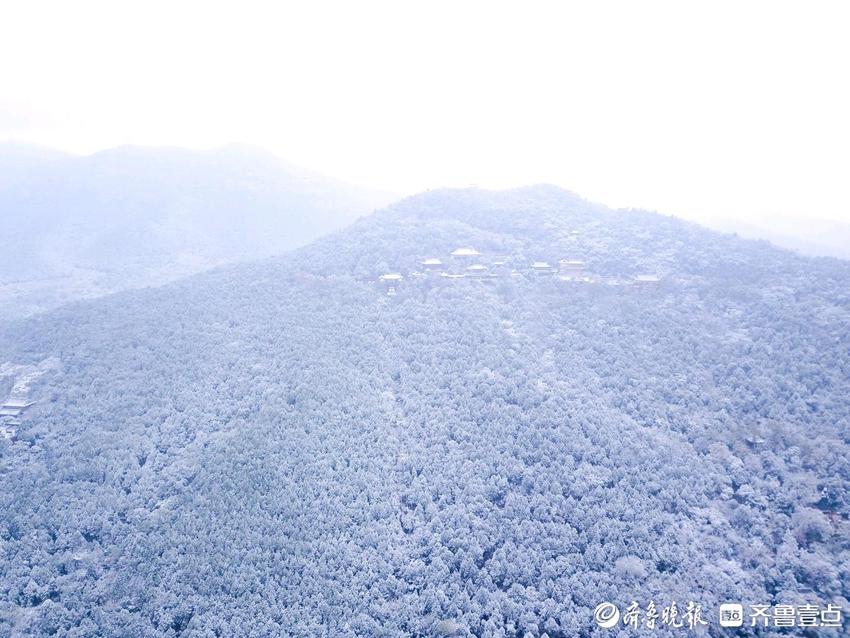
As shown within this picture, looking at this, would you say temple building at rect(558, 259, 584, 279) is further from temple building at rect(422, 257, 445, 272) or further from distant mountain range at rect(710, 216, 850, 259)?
distant mountain range at rect(710, 216, 850, 259)

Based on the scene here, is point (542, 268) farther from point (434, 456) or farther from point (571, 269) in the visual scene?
point (434, 456)

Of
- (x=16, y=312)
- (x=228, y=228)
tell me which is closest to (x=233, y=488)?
(x=16, y=312)

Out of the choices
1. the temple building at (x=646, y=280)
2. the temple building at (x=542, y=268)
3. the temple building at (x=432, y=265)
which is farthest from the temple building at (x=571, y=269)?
the temple building at (x=432, y=265)

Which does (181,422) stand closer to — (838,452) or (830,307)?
(838,452)

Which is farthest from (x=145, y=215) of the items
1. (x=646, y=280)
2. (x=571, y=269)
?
(x=646, y=280)

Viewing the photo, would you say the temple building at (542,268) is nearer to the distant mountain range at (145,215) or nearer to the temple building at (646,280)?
the temple building at (646,280)

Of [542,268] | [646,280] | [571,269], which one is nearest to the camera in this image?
[646,280]
